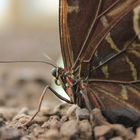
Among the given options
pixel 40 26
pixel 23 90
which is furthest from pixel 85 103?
pixel 40 26

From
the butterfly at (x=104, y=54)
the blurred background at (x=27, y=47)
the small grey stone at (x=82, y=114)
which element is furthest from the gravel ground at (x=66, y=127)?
the blurred background at (x=27, y=47)

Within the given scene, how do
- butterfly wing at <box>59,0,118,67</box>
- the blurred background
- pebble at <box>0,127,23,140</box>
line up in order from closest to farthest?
1. pebble at <box>0,127,23,140</box>
2. butterfly wing at <box>59,0,118,67</box>
3. the blurred background

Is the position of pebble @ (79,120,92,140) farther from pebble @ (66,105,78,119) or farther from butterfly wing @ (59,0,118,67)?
butterfly wing @ (59,0,118,67)

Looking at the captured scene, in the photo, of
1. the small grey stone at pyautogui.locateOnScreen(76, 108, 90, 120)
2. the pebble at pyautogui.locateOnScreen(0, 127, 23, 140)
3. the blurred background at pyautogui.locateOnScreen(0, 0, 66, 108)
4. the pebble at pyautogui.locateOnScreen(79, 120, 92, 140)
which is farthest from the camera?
the blurred background at pyautogui.locateOnScreen(0, 0, 66, 108)

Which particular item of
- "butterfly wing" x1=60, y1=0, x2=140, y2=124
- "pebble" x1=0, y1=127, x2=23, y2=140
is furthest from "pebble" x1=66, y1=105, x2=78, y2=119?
"pebble" x1=0, y1=127, x2=23, y2=140

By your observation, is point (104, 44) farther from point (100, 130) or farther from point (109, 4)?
point (100, 130)

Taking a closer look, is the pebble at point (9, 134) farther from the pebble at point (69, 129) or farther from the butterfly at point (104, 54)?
the butterfly at point (104, 54)

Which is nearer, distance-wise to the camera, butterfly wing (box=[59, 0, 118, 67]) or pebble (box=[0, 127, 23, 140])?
pebble (box=[0, 127, 23, 140])
